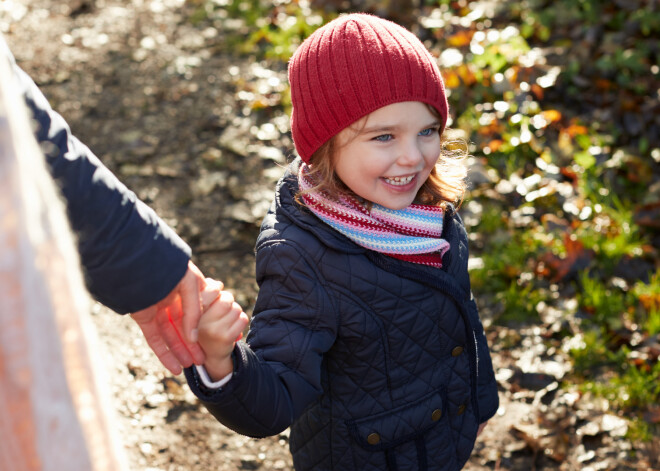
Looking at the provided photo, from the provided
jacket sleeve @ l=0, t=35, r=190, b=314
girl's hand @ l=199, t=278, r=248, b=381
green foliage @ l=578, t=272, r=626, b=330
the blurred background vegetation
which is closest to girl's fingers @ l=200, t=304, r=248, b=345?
girl's hand @ l=199, t=278, r=248, b=381

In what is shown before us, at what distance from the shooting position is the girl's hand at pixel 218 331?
5.13ft

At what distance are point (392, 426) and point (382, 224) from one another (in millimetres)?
561

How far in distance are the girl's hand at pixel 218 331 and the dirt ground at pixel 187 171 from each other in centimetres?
25

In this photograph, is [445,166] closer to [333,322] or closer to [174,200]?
[333,322]

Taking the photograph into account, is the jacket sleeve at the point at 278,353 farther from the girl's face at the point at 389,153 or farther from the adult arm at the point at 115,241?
the girl's face at the point at 389,153

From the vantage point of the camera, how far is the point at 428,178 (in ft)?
7.17

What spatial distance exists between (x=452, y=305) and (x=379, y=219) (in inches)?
12.8

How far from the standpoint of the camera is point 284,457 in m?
3.01

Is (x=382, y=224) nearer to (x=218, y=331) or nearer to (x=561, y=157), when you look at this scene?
(x=218, y=331)

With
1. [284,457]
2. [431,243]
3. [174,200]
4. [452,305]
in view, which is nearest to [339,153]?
[431,243]

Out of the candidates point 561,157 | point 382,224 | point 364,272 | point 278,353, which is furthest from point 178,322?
point 561,157

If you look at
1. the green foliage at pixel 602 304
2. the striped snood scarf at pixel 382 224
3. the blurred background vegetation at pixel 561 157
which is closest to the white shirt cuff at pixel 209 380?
the striped snood scarf at pixel 382 224

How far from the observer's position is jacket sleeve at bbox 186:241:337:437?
5.29ft

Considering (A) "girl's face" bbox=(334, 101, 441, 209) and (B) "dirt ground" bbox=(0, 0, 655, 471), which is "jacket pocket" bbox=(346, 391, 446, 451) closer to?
(A) "girl's face" bbox=(334, 101, 441, 209)
